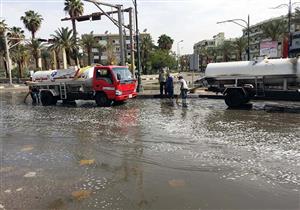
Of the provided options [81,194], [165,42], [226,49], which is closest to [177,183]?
[81,194]

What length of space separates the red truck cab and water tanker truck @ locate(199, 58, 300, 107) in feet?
14.2

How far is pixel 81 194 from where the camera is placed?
18.9 feet

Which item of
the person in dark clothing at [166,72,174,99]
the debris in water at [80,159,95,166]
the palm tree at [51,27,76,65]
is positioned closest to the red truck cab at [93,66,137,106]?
the person in dark clothing at [166,72,174,99]

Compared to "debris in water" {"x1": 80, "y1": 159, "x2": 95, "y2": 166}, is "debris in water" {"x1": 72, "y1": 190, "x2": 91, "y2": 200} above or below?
below

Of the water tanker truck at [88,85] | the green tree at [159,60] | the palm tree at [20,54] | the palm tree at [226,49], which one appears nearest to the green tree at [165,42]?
the green tree at [159,60]

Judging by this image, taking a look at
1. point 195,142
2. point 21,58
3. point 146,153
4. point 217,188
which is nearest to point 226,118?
point 195,142

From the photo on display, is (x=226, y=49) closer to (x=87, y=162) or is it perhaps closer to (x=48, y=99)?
(x=48, y=99)

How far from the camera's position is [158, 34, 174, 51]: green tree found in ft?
346

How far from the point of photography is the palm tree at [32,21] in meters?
68.8

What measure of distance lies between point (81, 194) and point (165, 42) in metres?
102

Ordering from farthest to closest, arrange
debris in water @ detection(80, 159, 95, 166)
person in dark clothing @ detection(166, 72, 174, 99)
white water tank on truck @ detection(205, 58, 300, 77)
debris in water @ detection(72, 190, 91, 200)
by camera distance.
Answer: person in dark clothing @ detection(166, 72, 174, 99)
white water tank on truck @ detection(205, 58, 300, 77)
debris in water @ detection(80, 159, 95, 166)
debris in water @ detection(72, 190, 91, 200)

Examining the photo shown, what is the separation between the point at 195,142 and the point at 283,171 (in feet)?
9.72

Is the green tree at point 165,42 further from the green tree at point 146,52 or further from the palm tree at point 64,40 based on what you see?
the palm tree at point 64,40

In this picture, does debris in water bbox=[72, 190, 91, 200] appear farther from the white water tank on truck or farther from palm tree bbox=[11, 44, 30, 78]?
palm tree bbox=[11, 44, 30, 78]
